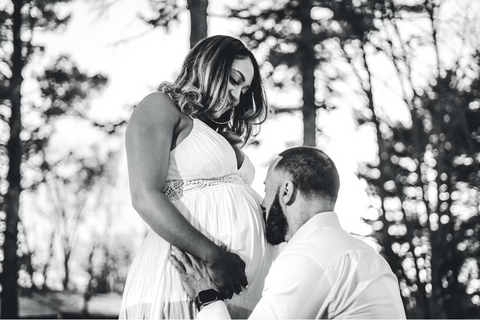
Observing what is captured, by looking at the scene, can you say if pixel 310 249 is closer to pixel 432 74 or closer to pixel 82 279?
pixel 432 74

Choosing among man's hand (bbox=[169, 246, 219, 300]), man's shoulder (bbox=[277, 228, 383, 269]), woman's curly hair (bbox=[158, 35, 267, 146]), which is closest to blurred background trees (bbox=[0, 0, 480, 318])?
woman's curly hair (bbox=[158, 35, 267, 146])

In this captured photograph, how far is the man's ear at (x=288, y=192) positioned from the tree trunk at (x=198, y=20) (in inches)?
195

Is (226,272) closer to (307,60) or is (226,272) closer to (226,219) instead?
(226,219)

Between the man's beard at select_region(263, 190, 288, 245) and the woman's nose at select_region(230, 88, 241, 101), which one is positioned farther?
the woman's nose at select_region(230, 88, 241, 101)

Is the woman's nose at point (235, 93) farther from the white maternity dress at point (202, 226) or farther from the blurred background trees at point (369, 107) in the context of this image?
the blurred background trees at point (369, 107)

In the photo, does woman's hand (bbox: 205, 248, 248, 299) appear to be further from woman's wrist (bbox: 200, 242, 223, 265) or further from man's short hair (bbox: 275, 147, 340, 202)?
man's short hair (bbox: 275, 147, 340, 202)

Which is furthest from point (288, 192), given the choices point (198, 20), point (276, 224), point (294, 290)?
point (198, 20)

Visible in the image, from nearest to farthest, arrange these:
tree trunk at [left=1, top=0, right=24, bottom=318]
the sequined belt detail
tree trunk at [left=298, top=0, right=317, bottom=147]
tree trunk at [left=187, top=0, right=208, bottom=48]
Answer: the sequined belt detail
tree trunk at [left=187, top=0, right=208, bottom=48]
tree trunk at [left=298, top=0, right=317, bottom=147]
tree trunk at [left=1, top=0, right=24, bottom=318]

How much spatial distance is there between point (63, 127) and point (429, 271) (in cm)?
976

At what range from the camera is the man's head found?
1.91 m

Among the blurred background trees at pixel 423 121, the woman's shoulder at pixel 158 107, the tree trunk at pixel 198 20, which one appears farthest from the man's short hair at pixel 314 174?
the blurred background trees at pixel 423 121

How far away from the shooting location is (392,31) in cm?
765

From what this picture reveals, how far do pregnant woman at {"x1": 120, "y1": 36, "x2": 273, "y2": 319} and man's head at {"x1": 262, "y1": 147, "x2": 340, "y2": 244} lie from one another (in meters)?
0.17

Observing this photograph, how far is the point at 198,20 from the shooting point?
6.73 meters
